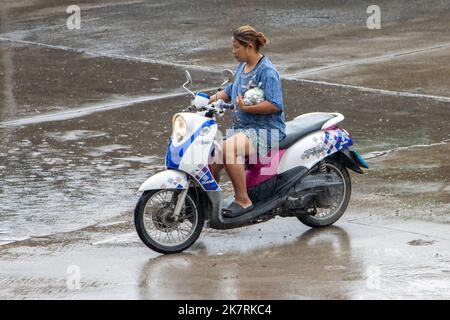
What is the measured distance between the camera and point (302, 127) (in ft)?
27.1

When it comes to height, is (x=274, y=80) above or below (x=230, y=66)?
above

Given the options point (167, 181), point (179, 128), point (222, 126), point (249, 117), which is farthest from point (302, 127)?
point (222, 126)

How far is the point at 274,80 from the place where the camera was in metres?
7.88

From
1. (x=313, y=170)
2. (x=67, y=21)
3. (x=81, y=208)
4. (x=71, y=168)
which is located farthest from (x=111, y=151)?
(x=67, y=21)

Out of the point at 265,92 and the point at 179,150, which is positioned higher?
the point at 265,92

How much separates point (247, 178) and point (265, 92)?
2.26 feet

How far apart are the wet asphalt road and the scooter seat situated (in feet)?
2.38

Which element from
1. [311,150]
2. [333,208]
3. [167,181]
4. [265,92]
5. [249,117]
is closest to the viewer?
[167,181]

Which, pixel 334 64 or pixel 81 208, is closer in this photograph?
pixel 81 208

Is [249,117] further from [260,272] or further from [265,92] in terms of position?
[260,272]

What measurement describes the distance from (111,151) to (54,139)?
0.87 meters

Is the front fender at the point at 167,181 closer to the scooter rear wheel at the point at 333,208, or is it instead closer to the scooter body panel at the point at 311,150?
the scooter body panel at the point at 311,150

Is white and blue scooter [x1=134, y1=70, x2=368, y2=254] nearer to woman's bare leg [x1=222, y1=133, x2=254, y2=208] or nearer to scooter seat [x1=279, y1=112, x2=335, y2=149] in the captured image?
scooter seat [x1=279, y1=112, x2=335, y2=149]

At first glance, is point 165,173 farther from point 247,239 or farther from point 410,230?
point 410,230
